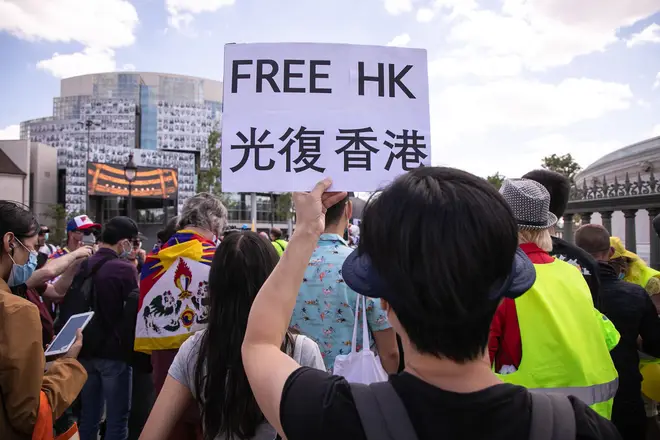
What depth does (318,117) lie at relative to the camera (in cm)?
190

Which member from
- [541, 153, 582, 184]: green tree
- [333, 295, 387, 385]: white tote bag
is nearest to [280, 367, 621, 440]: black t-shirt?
[333, 295, 387, 385]: white tote bag

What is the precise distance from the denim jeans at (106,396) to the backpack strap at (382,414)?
3.56m

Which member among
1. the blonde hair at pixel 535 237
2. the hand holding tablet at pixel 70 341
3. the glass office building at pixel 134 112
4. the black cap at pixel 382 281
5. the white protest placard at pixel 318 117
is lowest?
the hand holding tablet at pixel 70 341

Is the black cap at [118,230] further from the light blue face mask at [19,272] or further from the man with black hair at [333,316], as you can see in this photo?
the man with black hair at [333,316]

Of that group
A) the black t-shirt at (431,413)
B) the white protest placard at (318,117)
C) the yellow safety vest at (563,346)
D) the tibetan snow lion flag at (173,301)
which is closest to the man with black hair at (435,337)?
the black t-shirt at (431,413)

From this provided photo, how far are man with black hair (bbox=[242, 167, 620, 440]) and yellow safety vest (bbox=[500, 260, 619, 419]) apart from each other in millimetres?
980

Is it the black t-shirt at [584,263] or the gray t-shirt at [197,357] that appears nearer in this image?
the gray t-shirt at [197,357]

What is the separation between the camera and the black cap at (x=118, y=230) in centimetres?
409

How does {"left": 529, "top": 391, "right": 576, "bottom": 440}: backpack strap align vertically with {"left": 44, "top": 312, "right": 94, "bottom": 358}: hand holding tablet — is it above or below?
above

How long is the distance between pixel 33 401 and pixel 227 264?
0.99 meters

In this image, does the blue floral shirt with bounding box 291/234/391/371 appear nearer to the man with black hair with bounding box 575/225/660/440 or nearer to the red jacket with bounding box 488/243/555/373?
the red jacket with bounding box 488/243/555/373

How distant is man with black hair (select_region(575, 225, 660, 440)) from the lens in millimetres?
2990

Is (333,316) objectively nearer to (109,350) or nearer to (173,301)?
(173,301)

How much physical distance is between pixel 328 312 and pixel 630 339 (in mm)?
1977
